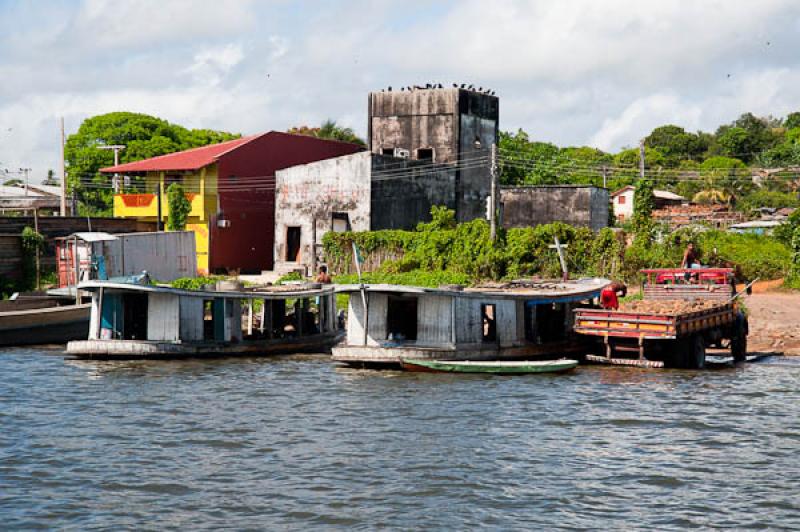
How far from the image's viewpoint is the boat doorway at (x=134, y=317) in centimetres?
2716

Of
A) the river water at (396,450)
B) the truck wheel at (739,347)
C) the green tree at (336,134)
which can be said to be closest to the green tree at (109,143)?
the green tree at (336,134)

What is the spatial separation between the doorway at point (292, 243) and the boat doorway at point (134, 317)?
19.8 metres

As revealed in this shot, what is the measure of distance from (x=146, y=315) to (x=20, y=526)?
577 inches

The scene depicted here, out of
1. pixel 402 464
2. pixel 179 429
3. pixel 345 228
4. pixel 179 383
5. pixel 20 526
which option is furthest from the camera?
pixel 345 228

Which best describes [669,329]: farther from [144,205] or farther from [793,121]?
[793,121]

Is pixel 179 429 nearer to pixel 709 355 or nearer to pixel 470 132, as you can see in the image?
pixel 709 355

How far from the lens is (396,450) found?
56.2 ft

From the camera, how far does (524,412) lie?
20.3 meters

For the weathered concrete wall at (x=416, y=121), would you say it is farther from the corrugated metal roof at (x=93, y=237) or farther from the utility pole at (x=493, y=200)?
the corrugated metal roof at (x=93, y=237)

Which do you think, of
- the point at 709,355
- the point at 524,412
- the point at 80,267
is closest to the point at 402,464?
the point at 524,412

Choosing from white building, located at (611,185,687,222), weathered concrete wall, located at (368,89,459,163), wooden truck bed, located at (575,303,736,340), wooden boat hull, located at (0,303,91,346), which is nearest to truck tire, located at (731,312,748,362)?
wooden truck bed, located at (575,303,736,340)

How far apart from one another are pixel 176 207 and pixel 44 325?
16.0m

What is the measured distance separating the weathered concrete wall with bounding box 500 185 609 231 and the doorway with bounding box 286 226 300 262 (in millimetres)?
12433

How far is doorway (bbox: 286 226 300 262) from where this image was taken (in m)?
47.4
